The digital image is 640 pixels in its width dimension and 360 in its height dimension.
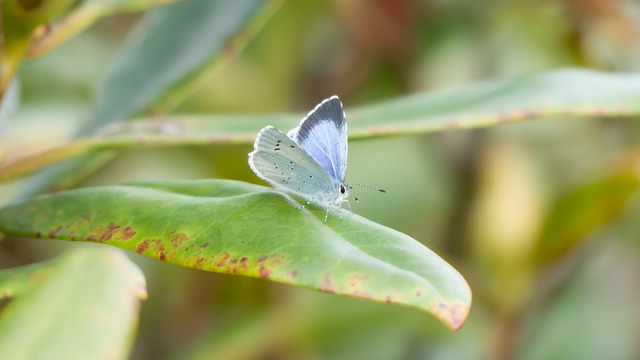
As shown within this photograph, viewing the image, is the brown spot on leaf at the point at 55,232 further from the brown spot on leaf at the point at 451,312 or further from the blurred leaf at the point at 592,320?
the blurred leaf at the point at 592,320

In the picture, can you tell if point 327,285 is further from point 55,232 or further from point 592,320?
point 592,320

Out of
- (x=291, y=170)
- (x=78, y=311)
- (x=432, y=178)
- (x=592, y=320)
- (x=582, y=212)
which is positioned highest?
(x=78, y=311)

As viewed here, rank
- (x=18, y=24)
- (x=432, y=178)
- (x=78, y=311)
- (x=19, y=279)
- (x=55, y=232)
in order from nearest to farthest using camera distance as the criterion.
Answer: (x=78, y=311), (x=19, y=279), (x=55, y=232), (x=18, y=24), (x=432, y=178)

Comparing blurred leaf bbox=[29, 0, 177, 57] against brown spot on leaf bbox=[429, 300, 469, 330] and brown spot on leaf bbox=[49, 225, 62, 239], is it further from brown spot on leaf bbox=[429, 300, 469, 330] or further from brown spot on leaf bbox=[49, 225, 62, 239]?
brown spot on leaf bbox=[429, 300, 469, 330]

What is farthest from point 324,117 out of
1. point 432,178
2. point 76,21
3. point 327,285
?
point 432,178

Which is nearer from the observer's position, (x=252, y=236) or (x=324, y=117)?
(x=252, y=236)

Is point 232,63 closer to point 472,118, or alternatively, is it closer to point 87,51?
point 87,51

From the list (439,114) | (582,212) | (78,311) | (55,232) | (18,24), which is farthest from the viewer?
(582,212)
